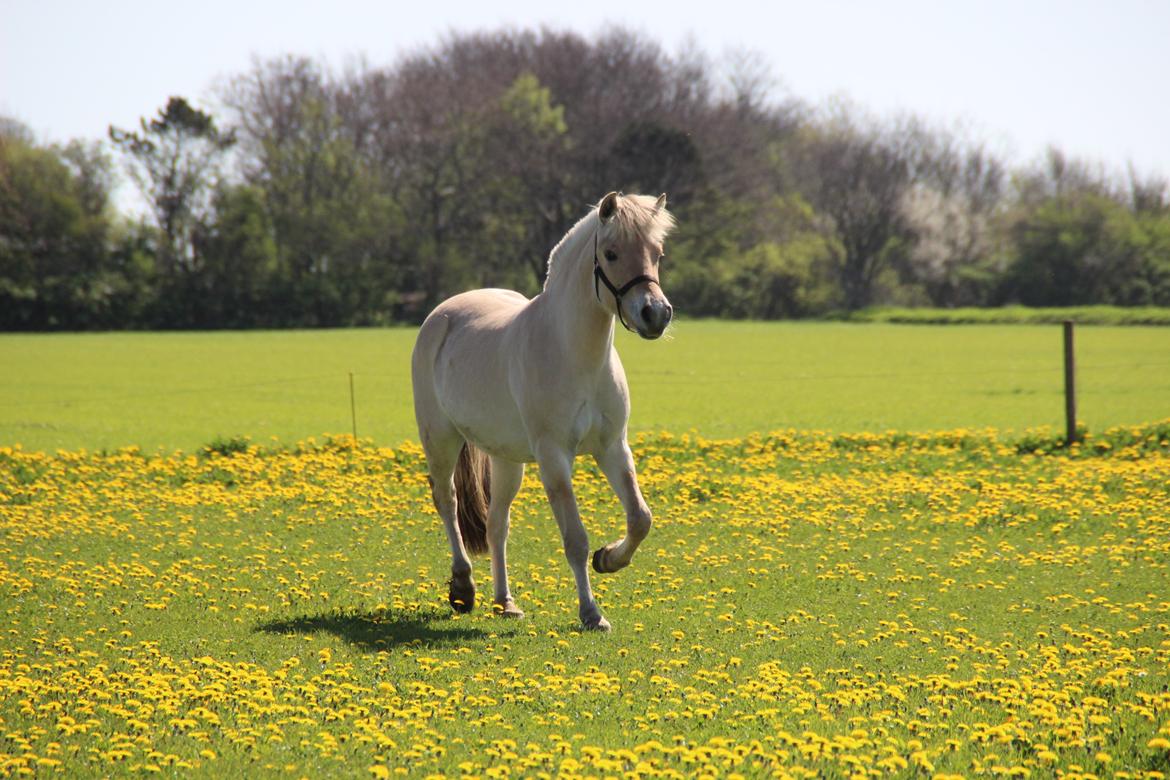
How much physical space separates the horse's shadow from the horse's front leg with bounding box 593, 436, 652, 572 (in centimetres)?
81

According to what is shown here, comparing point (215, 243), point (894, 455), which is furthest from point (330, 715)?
point (215, 243)

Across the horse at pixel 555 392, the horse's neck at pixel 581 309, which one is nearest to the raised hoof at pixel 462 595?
the horse at pixel 555 392

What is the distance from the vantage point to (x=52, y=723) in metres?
6.09

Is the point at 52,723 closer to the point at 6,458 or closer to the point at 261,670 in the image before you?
the point at 261,670

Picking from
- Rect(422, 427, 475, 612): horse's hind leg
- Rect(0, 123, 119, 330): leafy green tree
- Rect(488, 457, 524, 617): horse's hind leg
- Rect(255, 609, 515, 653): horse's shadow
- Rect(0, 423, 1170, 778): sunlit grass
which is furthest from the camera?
Rect(0, 123, 119, 330): leafy green tree

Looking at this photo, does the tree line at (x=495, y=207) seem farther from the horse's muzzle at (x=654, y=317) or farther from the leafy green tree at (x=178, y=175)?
the horse's muzzle at (x=654, y=317)

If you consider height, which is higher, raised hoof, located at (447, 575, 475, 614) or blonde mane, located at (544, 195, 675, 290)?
blonde mane, located at (544, 195, 675, 290)

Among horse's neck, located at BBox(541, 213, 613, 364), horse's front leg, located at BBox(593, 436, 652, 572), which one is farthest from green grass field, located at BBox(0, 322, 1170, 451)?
horse's front leg, located at BBox(593, 436, 652, 572)

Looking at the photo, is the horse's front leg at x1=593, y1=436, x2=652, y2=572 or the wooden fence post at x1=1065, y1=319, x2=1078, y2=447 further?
the wooden fence post at x1=1065, y1=319, x2=1078, y2=447

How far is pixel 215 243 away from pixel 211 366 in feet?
114

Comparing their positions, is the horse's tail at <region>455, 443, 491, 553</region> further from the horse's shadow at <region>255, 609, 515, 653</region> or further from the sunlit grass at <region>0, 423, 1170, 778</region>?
the horse's shadow at <region>255, 609, 515, 653</region>

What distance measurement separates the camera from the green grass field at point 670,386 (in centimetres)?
2270

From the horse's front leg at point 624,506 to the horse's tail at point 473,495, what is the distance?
1.63 metres

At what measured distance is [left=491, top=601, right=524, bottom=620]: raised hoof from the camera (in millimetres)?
8773
